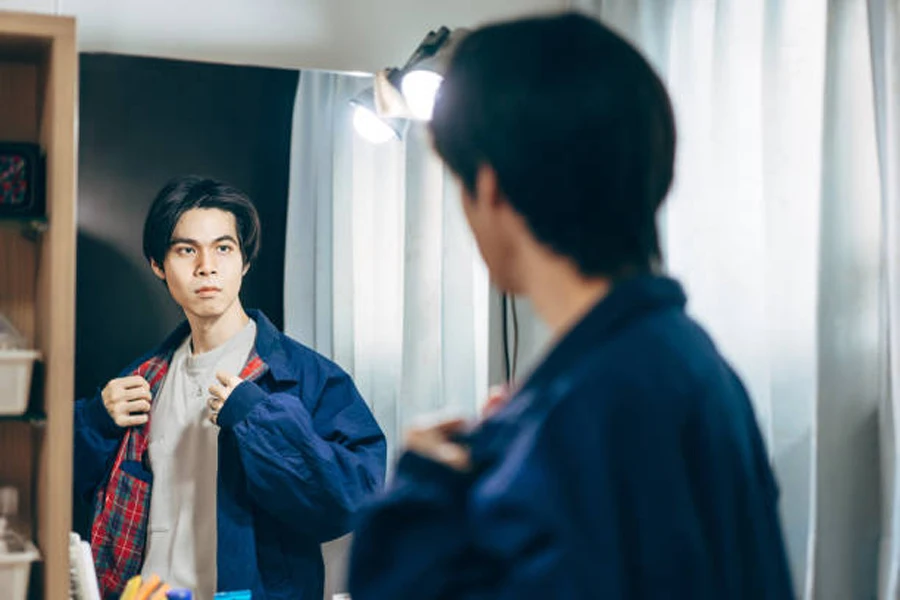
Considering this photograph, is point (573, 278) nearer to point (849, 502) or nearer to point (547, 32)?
point (547, 32)

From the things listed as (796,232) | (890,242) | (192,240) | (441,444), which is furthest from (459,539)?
(192,240)

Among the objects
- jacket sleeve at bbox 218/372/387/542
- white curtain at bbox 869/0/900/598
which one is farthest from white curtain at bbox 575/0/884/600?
jacket sleeve at bbox 218/372/387/542

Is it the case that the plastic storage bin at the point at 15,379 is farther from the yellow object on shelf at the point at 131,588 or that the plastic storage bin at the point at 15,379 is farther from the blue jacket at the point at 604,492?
the blue jacket at the point at 604,492

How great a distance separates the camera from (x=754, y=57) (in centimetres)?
161

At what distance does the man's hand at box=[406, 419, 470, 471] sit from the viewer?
72 cm

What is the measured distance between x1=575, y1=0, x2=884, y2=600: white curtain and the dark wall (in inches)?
26.1

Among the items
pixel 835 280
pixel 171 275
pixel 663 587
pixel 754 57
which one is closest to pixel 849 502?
pixel 835 280

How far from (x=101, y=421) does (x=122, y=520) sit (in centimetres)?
16

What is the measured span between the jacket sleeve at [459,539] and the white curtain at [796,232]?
2.62 ft

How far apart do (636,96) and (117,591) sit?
1281 mm

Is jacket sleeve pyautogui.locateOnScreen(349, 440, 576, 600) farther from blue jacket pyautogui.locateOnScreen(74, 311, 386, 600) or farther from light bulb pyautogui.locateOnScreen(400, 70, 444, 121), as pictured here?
light bulb pyautogui.locateOnScreen(400, 70, 444, 121)

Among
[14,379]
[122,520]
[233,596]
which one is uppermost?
[14,379]

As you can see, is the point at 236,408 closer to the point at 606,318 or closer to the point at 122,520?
the point at 122,520

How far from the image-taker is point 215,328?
1769 mm
